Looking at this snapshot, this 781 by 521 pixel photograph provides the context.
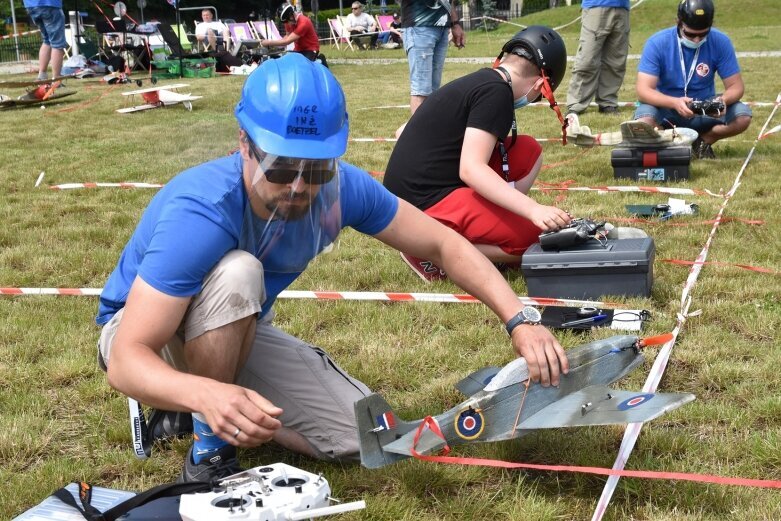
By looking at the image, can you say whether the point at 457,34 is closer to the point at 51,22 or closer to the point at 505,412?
the point at 505,412

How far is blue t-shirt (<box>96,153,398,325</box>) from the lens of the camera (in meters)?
2.12

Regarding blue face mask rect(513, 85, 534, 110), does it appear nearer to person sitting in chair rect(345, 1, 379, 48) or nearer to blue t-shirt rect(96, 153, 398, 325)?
blue t-shirt rect(96, 153, 398, 325)

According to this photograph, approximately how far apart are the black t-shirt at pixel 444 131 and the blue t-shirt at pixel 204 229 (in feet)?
5.41

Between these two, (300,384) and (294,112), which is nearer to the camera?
(294,112)

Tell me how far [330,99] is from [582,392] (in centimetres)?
116

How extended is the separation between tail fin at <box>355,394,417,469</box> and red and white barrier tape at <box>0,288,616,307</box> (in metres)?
1.59

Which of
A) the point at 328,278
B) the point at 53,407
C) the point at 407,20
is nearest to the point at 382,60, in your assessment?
the point at 407,20

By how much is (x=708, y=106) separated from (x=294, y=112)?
559cm

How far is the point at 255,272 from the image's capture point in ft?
7.61

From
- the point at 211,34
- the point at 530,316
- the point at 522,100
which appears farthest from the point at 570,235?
the point at 211,34

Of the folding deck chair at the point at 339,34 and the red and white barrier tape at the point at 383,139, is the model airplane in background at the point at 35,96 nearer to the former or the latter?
the red and white barrier tape at the point at 383,139

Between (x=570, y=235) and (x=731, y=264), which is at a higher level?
(x=570, y=235)

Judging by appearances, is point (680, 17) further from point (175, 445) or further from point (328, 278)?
point (175, 445)

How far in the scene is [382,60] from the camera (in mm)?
22891
